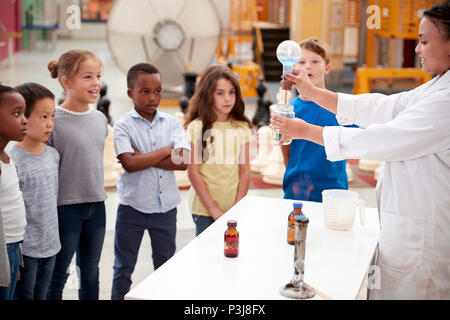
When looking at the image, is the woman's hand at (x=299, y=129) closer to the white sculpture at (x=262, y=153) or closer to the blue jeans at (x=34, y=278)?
the blue jeans at (x=34, y=278)

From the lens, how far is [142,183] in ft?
9.96

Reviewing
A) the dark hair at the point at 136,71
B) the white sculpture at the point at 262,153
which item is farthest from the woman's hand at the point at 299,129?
the white sculpture at the point at 262,153

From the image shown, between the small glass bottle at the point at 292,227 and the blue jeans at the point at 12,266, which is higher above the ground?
the small glass bottle at the point at 292,227

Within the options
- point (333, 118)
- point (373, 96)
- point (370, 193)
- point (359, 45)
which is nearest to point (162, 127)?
point (333, 118)

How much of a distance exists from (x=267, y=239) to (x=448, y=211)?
2.37 ft

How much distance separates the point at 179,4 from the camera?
9.69 m

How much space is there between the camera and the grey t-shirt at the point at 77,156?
9.19ft

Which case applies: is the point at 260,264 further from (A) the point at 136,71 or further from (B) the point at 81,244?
(A) the point at 136,71

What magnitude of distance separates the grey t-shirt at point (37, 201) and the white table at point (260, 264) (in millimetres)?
679

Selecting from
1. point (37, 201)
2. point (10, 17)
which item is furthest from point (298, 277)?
point (10, 17)

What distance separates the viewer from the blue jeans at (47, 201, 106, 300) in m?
2.79

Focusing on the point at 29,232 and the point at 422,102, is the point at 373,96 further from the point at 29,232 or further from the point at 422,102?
the point at 29,232

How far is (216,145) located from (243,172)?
9.3 inches

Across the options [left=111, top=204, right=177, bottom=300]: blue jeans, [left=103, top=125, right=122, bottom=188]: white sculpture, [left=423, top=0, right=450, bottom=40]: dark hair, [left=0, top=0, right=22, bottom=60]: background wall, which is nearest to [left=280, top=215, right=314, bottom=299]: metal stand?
[left=423, top=0, right=450, bottom=40]: dark hair
